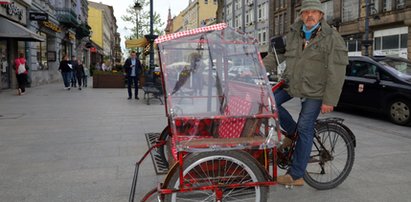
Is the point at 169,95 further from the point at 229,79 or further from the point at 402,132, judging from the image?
the point at 402,132

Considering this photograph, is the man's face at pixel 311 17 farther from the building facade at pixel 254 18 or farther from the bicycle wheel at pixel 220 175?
the building facade at pixel 254 18

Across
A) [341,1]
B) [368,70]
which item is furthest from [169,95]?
[341,1]

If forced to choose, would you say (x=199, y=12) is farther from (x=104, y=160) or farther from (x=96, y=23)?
(x=104, y=160)

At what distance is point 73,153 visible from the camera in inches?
230

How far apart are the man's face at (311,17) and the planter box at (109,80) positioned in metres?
18.3

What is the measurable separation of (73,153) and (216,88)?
3.02 metres

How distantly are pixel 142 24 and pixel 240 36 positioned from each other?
37.6 m

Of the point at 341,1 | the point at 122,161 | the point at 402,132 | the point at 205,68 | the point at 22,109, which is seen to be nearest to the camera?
the point at 205,68

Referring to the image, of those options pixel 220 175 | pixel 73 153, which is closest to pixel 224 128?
pixel 220 175

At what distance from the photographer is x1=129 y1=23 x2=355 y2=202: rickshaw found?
3.08 m

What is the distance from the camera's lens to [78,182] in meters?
4.47

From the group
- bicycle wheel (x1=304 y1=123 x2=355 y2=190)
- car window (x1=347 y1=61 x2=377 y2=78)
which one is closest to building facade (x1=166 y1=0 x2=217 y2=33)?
car window (x1=347 y1=61 x2=377 y2=78)

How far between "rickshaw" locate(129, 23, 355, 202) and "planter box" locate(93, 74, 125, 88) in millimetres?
17426

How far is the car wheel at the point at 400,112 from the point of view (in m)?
8.70
